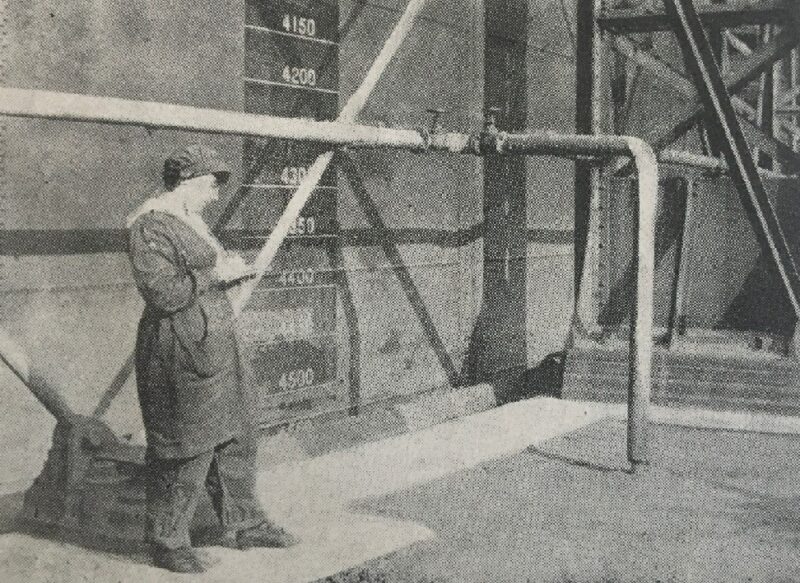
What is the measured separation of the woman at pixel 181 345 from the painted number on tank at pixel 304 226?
7.72ft

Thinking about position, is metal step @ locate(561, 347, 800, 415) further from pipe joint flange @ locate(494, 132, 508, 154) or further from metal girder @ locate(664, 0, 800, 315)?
pipe joint flange @ locate(494, 132, 508, 154)

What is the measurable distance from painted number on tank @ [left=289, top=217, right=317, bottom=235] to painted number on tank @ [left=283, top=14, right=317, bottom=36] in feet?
4.41

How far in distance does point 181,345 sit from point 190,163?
833 millimetres

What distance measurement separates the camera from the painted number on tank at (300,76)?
6.67m

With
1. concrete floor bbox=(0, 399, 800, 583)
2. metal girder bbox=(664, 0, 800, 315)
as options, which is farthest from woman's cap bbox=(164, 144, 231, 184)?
metal girder bbox=(664, 0, 800, 315)

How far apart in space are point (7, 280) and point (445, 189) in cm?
465

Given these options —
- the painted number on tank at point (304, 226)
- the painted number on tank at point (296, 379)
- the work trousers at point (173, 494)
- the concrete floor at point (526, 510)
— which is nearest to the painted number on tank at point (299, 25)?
the painted number on tank at point (304, 226)

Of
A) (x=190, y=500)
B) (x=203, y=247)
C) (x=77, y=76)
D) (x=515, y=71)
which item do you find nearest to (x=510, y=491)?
(x=190, y=500)

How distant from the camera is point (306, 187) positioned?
5574mm

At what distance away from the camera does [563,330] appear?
1124 cm

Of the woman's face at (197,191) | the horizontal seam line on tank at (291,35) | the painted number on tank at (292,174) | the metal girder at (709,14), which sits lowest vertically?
the woman's face at (197,191)

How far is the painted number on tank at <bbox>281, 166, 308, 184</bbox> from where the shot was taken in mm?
6723

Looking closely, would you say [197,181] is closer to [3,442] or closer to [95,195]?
[95,195]

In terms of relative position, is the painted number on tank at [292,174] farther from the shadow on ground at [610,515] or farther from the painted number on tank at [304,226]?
the shadow on ground at [610,515]
